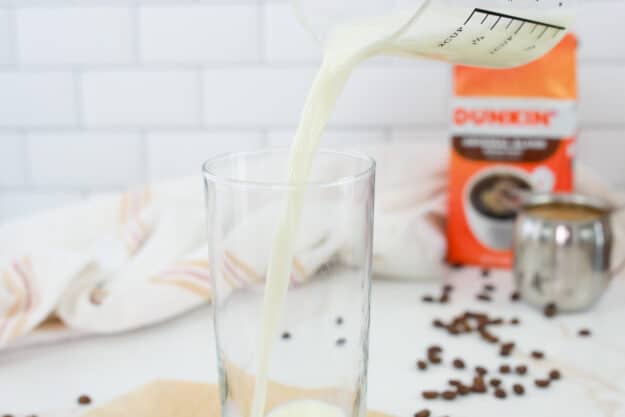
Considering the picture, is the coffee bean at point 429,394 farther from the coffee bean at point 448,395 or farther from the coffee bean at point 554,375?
the coffee bean at point 554,375

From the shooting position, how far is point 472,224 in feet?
4.37

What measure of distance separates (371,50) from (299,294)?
22 centimetres

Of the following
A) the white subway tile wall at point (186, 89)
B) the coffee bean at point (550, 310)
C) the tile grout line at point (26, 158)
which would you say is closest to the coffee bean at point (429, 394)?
the coffee bean at point (550, 310)

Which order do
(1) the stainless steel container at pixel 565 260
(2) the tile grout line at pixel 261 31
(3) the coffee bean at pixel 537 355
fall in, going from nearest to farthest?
(3) the coffee bean at pixel 537 355 → (1) the stainless steel container at pixel 565 260 → (2) the tile grout line at pixel 261 31

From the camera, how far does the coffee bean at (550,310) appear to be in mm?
1134

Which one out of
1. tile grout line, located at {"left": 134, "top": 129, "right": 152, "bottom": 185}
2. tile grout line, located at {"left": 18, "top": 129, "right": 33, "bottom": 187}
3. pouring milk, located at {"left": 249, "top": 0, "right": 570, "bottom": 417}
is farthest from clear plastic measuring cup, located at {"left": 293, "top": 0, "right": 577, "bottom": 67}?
tile grout line, located at {"left": 18, "top": 129, "right": 33, "bottom": 187}

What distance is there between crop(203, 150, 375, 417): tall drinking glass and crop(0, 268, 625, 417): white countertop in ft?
0.63

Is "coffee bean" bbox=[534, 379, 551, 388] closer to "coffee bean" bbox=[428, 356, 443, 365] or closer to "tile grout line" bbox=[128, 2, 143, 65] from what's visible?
"coffee bean" bbox=[428, 356, 443, 365]

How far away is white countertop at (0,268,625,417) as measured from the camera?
3.01 ft

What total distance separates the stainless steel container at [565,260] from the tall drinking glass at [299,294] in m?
0.47

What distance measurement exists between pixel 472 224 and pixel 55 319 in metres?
0.64

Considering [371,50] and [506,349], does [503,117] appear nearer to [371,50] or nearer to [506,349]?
[506,349]

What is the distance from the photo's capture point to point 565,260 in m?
1.13

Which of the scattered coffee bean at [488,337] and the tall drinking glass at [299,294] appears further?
the scattered coffee bean at [488,337]
